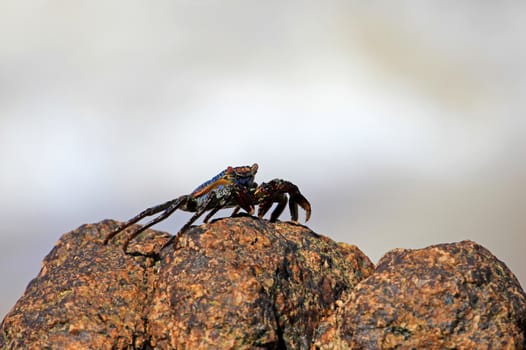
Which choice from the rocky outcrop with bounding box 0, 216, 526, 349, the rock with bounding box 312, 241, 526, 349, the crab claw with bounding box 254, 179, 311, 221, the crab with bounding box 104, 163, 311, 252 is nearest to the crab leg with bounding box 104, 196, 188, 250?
the crab with bounding box 104, 163, 311, 252

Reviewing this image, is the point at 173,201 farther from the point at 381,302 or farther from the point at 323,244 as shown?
the point at 381,302

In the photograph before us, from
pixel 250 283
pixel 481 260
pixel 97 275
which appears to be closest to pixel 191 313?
pixel 250 283

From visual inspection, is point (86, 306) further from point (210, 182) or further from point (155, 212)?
point (210, 182)

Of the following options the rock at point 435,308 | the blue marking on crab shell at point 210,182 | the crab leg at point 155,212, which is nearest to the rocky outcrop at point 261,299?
the rock at point 435,308

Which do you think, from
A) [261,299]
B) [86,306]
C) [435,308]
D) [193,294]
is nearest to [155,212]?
[86,306]

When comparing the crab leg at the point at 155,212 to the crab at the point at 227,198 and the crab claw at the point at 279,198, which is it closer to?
the crab at the point at 227,198

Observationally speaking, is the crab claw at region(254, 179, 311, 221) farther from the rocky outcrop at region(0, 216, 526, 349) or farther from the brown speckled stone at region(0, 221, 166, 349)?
the brown speckled stone at region(0, 221, 166, 349)
